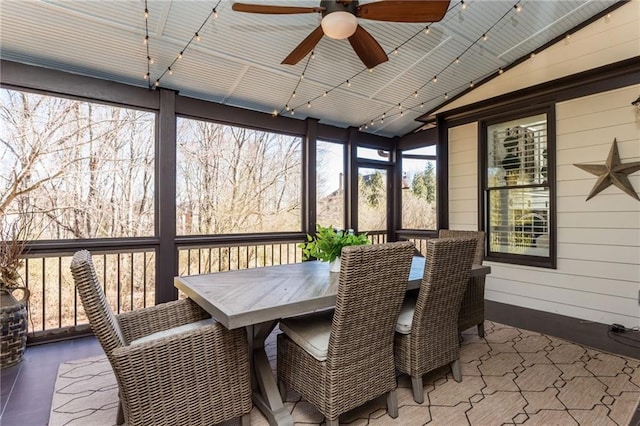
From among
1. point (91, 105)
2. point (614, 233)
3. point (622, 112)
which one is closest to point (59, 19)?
point (91, 105)

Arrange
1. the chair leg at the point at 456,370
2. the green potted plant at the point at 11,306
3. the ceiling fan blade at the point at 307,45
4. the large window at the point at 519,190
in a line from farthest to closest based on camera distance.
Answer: the large window at the point at 519,190 < the green potted plant at the point at 11,306 < the ceiling fan blade at the point at 307,45 < the chair leg at the point at 456,370

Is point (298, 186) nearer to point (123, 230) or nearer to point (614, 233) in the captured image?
point (123, 230)

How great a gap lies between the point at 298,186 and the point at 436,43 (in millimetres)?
2623

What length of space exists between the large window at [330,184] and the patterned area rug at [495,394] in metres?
2.77

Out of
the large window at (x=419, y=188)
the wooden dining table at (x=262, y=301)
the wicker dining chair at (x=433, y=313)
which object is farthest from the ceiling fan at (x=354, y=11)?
the large window at (x=419, y=188)

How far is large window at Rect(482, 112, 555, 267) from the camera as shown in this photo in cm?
403

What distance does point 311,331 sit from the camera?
2004 millimetres

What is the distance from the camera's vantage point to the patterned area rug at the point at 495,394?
1.98 m

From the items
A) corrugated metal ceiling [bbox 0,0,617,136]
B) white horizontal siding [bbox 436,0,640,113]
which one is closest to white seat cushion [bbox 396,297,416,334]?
corrugated metal ceiling [bbox 0,0,617,136]

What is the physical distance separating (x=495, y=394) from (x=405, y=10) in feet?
8.97

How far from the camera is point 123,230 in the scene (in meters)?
3.96

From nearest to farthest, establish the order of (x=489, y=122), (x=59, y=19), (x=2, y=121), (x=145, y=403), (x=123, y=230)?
(x=145, y=403) → (x=59, y=19) → (x=2, y=121) → (x=123, y=230) → (x=489, y=122)

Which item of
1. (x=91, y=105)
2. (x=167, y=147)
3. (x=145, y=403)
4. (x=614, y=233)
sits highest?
(x=91, y=105)

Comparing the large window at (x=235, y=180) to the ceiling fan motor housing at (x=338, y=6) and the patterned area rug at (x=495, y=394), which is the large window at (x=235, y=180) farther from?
the ceiling fan motor housing at (x=338, y=6)
